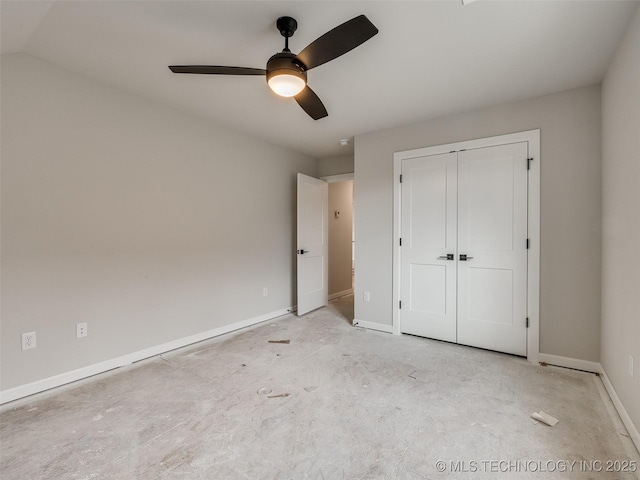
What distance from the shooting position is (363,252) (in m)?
3.77

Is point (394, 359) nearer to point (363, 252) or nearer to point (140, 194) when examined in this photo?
point (363, 252)

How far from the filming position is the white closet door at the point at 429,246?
126 inches

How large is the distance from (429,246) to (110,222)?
3.12 metres

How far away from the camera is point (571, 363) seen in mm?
2615

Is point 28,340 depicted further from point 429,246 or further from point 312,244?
point 429,246

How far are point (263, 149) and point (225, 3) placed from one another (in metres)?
2.43

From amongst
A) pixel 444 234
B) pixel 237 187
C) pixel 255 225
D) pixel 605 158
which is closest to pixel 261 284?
pixel 255 225

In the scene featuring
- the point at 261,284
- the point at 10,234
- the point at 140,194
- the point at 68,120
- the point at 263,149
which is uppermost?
the point at 263,149

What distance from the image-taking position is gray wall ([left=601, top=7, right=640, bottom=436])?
172 cm

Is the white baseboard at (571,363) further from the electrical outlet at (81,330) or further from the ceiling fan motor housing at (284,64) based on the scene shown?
the electrical outlet at (81,330)

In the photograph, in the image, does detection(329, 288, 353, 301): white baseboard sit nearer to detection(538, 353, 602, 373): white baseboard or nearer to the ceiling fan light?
detection(538, 353, 602, 373): white baseboard

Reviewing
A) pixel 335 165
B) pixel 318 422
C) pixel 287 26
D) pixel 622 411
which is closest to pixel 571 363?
pixel 622 411

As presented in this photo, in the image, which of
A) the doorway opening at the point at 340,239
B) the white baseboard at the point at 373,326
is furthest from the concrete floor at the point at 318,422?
the doorway opening at the point at 340,239

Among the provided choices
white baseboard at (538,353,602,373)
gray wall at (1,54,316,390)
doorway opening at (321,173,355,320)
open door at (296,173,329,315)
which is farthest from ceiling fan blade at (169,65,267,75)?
doorway opening at (321,173,355,320)
